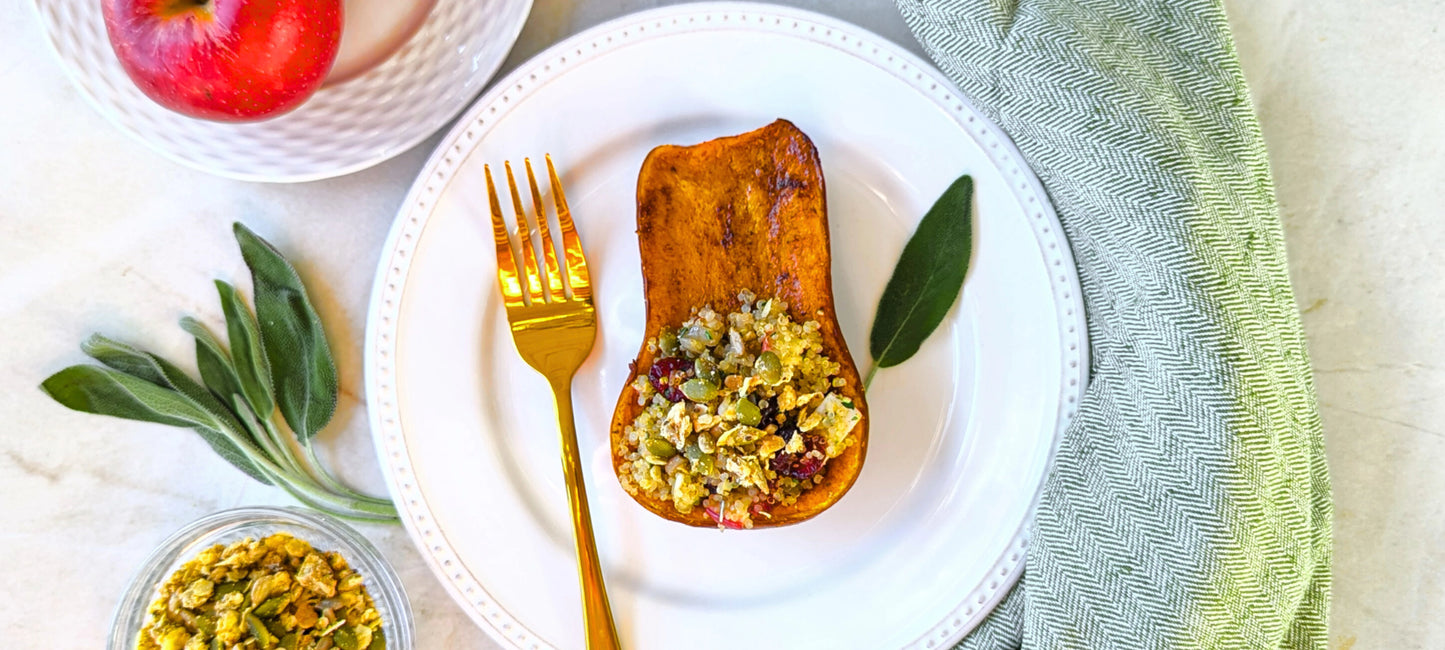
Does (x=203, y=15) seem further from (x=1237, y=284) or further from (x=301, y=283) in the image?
(x=1237, y=284)

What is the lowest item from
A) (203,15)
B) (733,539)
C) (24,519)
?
(733,539)

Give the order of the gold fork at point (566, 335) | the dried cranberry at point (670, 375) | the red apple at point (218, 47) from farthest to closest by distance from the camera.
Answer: the gold fork at point (566, 335) < the dried cranberry at point (670, 375) < the red apple at point (218, 47)

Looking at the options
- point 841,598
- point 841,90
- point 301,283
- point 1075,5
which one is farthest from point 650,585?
point 1075,5

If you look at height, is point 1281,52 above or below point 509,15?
below

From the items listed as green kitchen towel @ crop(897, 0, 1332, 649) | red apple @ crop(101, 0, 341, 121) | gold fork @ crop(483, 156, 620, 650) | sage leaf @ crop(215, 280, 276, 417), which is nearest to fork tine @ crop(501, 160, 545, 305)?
gold fork @ crop(483, 156, 620, 650)

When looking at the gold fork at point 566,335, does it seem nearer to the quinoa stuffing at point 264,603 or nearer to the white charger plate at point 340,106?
the white charger plate at point 340,106

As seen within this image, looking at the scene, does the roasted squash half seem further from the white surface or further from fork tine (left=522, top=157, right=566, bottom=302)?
the white surface

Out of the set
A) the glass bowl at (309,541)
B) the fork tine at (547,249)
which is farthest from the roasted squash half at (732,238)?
the glass bowl at (309,541)

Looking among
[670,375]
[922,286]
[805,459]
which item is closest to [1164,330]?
[922,286]

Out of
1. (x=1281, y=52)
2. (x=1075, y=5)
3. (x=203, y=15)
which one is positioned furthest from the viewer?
(x=1281, y=52)
